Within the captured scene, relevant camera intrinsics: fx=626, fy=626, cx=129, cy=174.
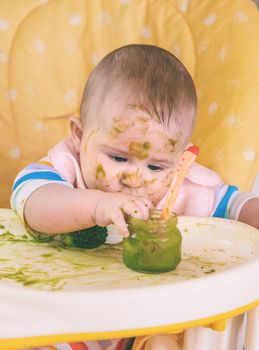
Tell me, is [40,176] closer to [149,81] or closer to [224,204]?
[149,81]

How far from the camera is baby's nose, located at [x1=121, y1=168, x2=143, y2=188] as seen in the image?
83 cm

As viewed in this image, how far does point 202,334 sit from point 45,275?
176 mm

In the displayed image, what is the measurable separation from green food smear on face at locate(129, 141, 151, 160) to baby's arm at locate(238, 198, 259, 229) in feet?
0.80

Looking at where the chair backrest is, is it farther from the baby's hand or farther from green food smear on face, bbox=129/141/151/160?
the baby's hand

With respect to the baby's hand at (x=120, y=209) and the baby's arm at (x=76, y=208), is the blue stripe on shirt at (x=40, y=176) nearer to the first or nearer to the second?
the baby's arm at (x=76, y=208)

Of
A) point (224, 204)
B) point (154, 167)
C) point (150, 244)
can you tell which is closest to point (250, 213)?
point (224, 204)

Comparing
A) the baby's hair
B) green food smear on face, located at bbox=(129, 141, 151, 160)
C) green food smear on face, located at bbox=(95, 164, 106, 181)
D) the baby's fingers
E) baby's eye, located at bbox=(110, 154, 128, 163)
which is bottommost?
the baby's fingers

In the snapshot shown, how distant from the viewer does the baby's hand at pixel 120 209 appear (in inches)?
27.3

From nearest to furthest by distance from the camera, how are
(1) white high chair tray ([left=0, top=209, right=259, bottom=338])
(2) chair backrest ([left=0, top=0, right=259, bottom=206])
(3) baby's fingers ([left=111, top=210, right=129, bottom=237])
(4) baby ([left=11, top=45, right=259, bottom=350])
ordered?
(1) white high chair tray ([left=0, top=209, right=259, bottom=338]), (3) baby's fingers ([left=111, top=210, right=129, bottom=237]), (4) baby ([left=11, top=45, right=259, bottom=350]), (2) chair backrest ([left=0, top=0, right=259, bottom=206])

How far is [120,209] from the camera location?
2.32ft

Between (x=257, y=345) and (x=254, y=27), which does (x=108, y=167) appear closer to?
(x=257, y=345)

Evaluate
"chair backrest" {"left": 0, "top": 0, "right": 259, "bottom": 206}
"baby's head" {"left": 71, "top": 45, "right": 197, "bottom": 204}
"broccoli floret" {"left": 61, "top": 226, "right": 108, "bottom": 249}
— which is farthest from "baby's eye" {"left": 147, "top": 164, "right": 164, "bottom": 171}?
"chair backrest" {"left": 0, "top": 0, "right": 259, "bottom": 206}

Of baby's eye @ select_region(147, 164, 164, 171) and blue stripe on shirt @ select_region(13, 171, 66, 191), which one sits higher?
baby's eye @ select_region(147, 164, 164, 171)

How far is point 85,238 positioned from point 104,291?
24 centimetres
